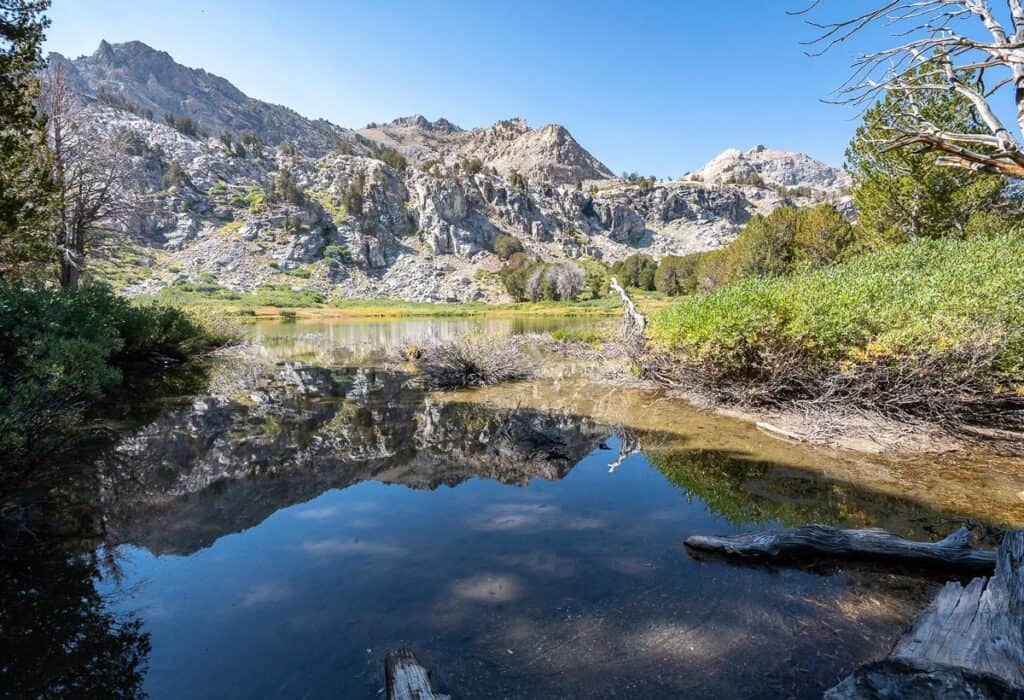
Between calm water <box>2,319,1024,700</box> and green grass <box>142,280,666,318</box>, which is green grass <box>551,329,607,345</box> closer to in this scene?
calm water <box>2,319,1024,700</box>

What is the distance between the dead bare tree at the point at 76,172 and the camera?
18922mm

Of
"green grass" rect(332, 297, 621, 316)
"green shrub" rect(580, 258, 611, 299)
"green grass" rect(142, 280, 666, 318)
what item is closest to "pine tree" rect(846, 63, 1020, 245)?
"green grass" rect(142, 280, 666, 318)

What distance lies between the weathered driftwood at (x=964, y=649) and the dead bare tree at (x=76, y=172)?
25094mm

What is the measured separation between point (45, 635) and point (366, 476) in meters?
3.93

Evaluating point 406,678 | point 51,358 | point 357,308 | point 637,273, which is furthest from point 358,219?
point 406,678

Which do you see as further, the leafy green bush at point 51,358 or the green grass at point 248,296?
the green grass at point 248,296

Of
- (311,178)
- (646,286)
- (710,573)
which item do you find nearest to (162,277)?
(311,178)

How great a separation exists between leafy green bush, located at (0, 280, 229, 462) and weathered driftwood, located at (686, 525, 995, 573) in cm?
731

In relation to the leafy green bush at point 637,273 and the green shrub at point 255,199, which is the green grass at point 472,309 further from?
the green shrub at point 255,199

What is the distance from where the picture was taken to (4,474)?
510cm

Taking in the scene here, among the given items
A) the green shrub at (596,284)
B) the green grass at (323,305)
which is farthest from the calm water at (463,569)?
the green shrub at (596,284)

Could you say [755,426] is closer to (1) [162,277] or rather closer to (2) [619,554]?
(2) [619,554]

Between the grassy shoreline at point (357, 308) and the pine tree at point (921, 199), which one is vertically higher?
the pine tree at point (921, 199)

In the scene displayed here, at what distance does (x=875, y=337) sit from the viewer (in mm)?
9211
